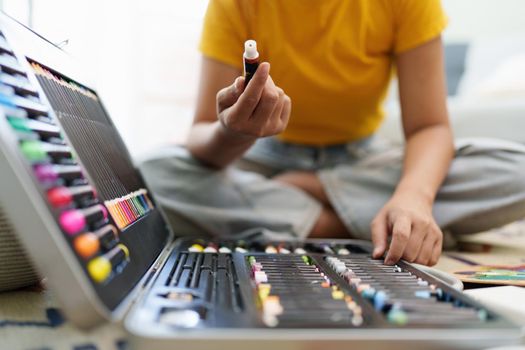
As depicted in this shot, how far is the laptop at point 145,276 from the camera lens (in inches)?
10.0

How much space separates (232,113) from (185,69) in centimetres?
153

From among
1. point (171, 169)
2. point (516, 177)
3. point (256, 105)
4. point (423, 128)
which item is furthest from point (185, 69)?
point (256, 105)

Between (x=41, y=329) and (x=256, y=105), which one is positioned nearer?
(x=41, y=329)

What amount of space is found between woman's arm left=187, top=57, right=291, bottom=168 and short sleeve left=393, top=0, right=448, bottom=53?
0.26m

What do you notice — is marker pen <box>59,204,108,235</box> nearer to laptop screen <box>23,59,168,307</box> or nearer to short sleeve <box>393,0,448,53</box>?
laptop screen <box>23,59,168,307</box>

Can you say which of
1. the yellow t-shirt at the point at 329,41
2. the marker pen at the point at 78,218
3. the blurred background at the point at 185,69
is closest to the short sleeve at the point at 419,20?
the yellow t-shirt at the point at 329,41

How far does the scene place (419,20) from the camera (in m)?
0.70

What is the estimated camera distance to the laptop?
0.26 m

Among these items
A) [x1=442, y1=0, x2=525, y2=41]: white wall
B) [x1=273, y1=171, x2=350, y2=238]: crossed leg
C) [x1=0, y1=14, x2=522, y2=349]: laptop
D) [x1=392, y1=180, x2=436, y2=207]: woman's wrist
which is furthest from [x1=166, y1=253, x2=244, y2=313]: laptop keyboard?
[x1=442, y1=0, x2=525, y2=41]: white wall

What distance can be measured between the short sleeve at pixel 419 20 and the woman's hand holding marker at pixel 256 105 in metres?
0.32

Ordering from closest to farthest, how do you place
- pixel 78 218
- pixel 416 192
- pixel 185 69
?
1. pixel 78 218
2. pixel 416 192
3. pixel 185 69

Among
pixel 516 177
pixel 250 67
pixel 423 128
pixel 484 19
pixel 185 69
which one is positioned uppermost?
pixel 185 69

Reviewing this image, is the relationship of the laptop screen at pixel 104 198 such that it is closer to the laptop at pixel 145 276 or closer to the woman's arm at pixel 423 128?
the laptop at pixel 145 276

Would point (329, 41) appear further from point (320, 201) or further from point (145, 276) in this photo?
point (145, 276)
